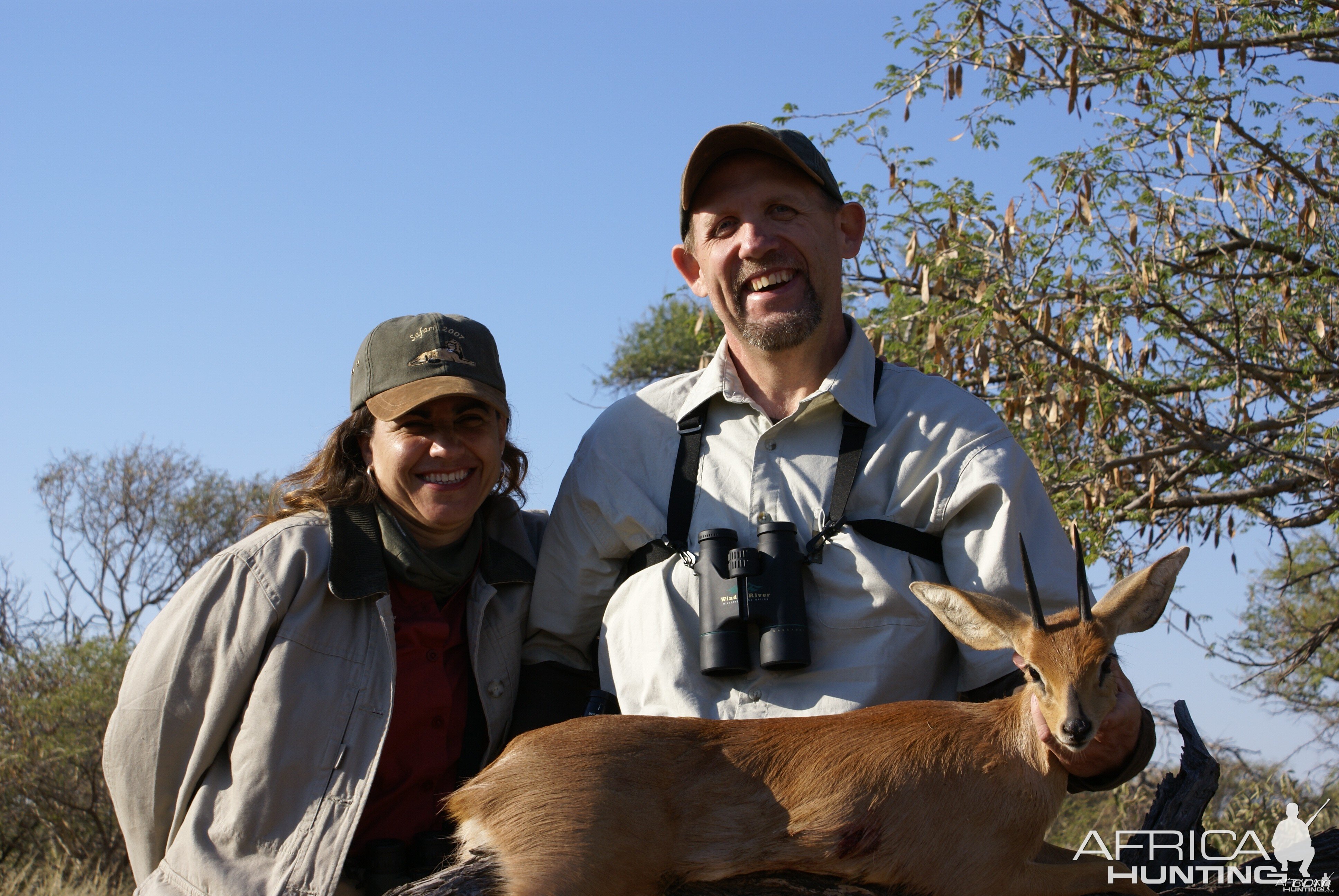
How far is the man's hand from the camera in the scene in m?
3.71

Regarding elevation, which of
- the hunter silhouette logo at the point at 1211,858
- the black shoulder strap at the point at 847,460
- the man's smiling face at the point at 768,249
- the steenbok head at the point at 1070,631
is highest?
the man's smiling face at the point at 768,249

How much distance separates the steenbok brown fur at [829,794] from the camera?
352 cm

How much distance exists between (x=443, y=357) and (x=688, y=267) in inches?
56.7

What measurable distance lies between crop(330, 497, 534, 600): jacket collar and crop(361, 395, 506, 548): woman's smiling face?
0.57 feet

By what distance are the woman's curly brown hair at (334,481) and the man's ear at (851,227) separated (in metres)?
1.92

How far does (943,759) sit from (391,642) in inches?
86.6

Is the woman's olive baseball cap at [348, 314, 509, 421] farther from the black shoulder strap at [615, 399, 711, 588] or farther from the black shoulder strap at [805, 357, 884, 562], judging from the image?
the black shoulder strap at [805, 357, 884, 562]

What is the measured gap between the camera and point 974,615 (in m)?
3.88

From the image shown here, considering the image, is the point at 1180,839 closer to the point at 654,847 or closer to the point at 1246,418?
the point at 654,847

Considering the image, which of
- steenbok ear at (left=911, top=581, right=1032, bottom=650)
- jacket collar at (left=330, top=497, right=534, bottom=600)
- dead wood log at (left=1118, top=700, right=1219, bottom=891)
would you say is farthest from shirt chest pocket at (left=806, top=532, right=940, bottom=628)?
jacket collar at (left=330, top=497, right=534, bottom=600)

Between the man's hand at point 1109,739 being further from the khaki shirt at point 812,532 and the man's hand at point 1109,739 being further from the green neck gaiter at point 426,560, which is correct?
the green neck gaiter at point 426,560

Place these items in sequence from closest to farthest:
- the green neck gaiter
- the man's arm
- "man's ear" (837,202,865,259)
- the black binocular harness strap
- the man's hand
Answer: the man's hand, the black binocular harness strap, the green neck gaiter, the man's arm, "man's ear" (837,202,865,259)

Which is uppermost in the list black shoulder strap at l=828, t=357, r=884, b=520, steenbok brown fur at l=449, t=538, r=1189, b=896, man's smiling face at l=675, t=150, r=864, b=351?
man's smiling face at l=675, t=150, r=864, b=351

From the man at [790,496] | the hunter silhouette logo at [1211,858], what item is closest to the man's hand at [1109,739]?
the man at [790,496]
